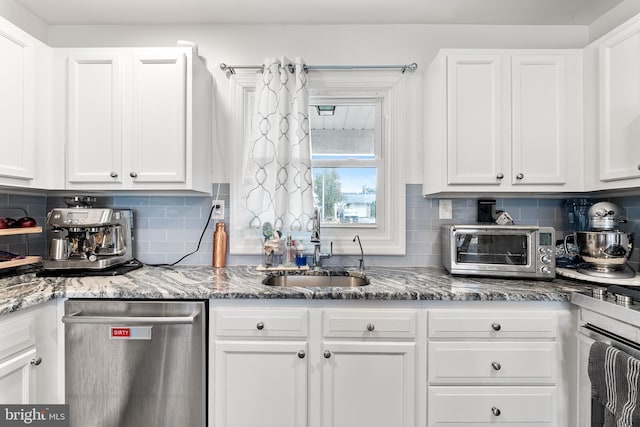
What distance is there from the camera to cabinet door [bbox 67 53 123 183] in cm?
185

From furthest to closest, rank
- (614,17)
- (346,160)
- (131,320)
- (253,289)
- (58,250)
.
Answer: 1. (346,160)
2. (614,17)
3. (58,250)
4. (253,289)
5. (131,320)

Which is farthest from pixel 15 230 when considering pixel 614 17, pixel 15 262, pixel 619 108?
pixel 614 17

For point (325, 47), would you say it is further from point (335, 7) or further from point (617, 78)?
point (617, 78)

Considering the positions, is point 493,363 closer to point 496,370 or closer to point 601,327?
point 496,370

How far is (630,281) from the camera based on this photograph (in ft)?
5.14

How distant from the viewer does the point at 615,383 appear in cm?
120

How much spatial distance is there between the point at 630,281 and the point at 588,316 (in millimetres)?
367

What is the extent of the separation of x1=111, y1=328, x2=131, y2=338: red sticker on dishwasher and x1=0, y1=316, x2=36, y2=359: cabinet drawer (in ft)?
1.01

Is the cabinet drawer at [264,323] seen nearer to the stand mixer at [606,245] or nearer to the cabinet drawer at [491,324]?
the cabinet drawer at [491,324]

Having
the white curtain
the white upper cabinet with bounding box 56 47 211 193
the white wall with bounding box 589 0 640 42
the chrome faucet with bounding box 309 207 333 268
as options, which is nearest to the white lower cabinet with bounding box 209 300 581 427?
the chrome faucet with bounding box 309 207 333 268

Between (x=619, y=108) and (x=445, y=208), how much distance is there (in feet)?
3.18

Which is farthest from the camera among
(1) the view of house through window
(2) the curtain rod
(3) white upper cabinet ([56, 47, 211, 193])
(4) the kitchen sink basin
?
(1) the view of house through window

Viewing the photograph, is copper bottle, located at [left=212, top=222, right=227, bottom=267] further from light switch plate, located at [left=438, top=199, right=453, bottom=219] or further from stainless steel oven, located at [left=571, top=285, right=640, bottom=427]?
stainless steel oven, located at [left=571, top=285, right=640, bottom=427]

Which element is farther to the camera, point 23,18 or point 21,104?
point 23,18
